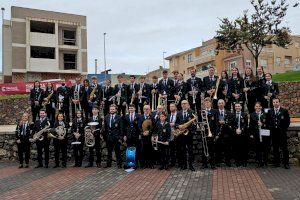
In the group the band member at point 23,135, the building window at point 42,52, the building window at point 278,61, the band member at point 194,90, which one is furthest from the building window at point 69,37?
the band member at point 194,90

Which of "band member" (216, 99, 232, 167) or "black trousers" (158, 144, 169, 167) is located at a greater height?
"band member" (216, 99, 232, 167)

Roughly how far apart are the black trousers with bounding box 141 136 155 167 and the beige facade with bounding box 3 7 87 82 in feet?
97.8

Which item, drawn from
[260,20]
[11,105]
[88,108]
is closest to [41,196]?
[88,108]

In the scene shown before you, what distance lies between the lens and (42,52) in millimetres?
41875

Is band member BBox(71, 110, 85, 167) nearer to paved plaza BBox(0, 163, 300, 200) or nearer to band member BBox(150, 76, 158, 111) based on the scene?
paved plaza BBox(0, 163, 300, 200)

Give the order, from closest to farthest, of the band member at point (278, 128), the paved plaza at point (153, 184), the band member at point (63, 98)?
the paved plaza at point (153, 184) < the band member at point (278, 128) < the band member at point (63, 98)

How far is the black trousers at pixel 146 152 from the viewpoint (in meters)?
12.1

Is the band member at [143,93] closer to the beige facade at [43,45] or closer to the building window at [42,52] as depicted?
the beige facade at [43,45]

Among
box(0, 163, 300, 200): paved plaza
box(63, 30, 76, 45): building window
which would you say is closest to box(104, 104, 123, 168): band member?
box(0, 163, 300, 200): paved plaza

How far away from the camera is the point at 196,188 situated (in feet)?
30.1

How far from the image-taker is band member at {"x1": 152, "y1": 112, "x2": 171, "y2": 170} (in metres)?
11.7

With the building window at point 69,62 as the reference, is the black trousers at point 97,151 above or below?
below

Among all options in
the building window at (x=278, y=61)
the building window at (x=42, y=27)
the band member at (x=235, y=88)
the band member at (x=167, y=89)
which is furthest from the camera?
the building window at (x=278, y=61)

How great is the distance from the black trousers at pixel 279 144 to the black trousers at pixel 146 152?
354 cm
